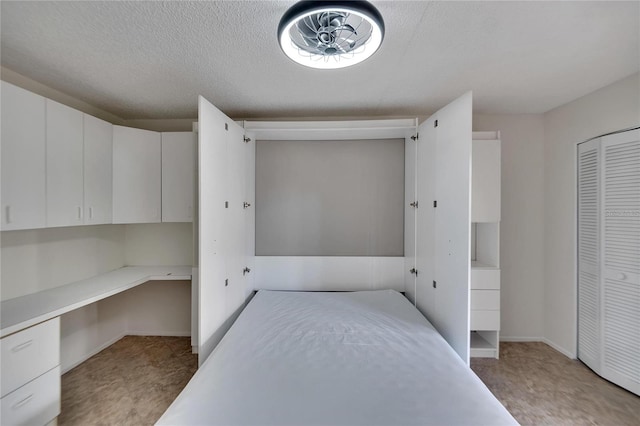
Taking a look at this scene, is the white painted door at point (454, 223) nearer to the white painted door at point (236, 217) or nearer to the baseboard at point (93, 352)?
the white painted door at point (236, 217)

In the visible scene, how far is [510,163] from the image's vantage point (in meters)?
2.55

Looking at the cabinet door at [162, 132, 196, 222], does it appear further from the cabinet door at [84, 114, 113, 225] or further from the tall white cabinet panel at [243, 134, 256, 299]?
the tall white cabinet panel at [243, 134, 256, 299]

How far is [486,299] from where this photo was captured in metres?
2.21

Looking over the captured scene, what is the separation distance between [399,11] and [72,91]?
2.79 m

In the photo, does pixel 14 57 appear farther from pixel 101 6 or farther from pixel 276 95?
pixel 276 95

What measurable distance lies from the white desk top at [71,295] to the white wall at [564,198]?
387 centimetres

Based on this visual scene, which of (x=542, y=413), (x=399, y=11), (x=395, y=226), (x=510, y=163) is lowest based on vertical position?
(x=542, y=413)

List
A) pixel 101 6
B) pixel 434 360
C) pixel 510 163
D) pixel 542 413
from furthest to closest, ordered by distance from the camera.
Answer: pixel 510 163 → pixel 542 413 → pixel 434 360 → pixel 101 6

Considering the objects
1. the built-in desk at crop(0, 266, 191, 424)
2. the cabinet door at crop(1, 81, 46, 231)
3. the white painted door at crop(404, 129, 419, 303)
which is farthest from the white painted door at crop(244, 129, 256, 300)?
the white painted door at crop(404, 129, 419, 303)

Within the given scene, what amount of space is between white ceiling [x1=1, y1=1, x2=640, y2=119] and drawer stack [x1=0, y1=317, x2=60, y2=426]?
181 cm

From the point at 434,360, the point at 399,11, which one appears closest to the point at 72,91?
the point at 399,11

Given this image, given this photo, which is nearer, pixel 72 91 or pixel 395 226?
pixel 72 91

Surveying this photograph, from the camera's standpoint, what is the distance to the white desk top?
1.41 metres

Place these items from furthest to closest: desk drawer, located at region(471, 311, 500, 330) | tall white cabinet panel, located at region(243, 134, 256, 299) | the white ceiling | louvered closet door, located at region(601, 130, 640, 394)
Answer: tall white cabinet panel, located at region(243, 134, 256, 299)
desk drawer, located at region(471, 311, 500, 330)
louvered closet door, located at region(601, 130, 640, 394)
the white ceiling
